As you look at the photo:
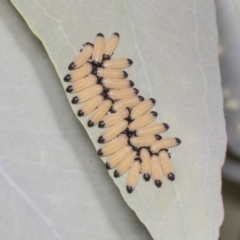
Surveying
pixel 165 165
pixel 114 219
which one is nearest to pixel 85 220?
pixel 114 219

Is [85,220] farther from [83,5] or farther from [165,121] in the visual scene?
[83,5]

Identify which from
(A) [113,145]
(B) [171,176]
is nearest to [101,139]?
(A) [113,145]

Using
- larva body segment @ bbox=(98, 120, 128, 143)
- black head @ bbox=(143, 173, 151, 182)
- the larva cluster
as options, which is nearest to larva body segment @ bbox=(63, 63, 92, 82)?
the larva cluster

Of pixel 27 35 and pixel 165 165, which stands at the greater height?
pixel 27 35

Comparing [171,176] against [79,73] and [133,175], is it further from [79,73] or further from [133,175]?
[79,73]

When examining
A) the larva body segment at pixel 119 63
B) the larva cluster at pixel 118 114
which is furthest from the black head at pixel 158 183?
the larva body segment at pixel 119 63
